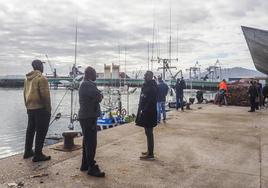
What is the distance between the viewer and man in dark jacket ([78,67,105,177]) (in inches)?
242

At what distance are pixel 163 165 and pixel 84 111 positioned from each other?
204 centimetres

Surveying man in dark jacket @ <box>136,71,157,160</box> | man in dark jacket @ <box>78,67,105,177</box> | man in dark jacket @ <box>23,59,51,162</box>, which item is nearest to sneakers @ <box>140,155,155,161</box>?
man in dark jacket @ <box>136,71,157,160</box>

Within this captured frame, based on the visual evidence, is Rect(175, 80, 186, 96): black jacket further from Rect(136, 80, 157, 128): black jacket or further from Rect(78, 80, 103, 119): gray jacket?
Rect(78, 80, 103, 119): gray jacket

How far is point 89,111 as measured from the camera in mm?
6176

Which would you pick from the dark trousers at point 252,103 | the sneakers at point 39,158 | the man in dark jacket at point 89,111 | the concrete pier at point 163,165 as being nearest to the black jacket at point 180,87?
the dark trousers at point 252,103

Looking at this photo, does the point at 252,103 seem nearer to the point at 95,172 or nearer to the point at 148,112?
the point at 148,112

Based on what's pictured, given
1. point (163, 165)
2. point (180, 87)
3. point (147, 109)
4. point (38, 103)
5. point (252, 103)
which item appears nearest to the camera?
point (38, 103)

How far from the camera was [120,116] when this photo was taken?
19.9 m

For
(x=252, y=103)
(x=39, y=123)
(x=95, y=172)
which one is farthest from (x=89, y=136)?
(x=252, y=103)

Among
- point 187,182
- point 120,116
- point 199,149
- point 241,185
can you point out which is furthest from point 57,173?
point 120,116

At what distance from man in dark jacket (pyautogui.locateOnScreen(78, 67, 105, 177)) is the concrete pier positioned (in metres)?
0.30

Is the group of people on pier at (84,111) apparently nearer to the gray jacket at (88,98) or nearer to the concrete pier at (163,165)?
the gray jacket at (88,98)

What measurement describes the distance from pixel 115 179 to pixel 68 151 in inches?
91.3

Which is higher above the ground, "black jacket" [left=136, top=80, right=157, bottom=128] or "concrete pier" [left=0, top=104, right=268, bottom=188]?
"black jacket" [left=136, top=80, right=157, bottom=128]
